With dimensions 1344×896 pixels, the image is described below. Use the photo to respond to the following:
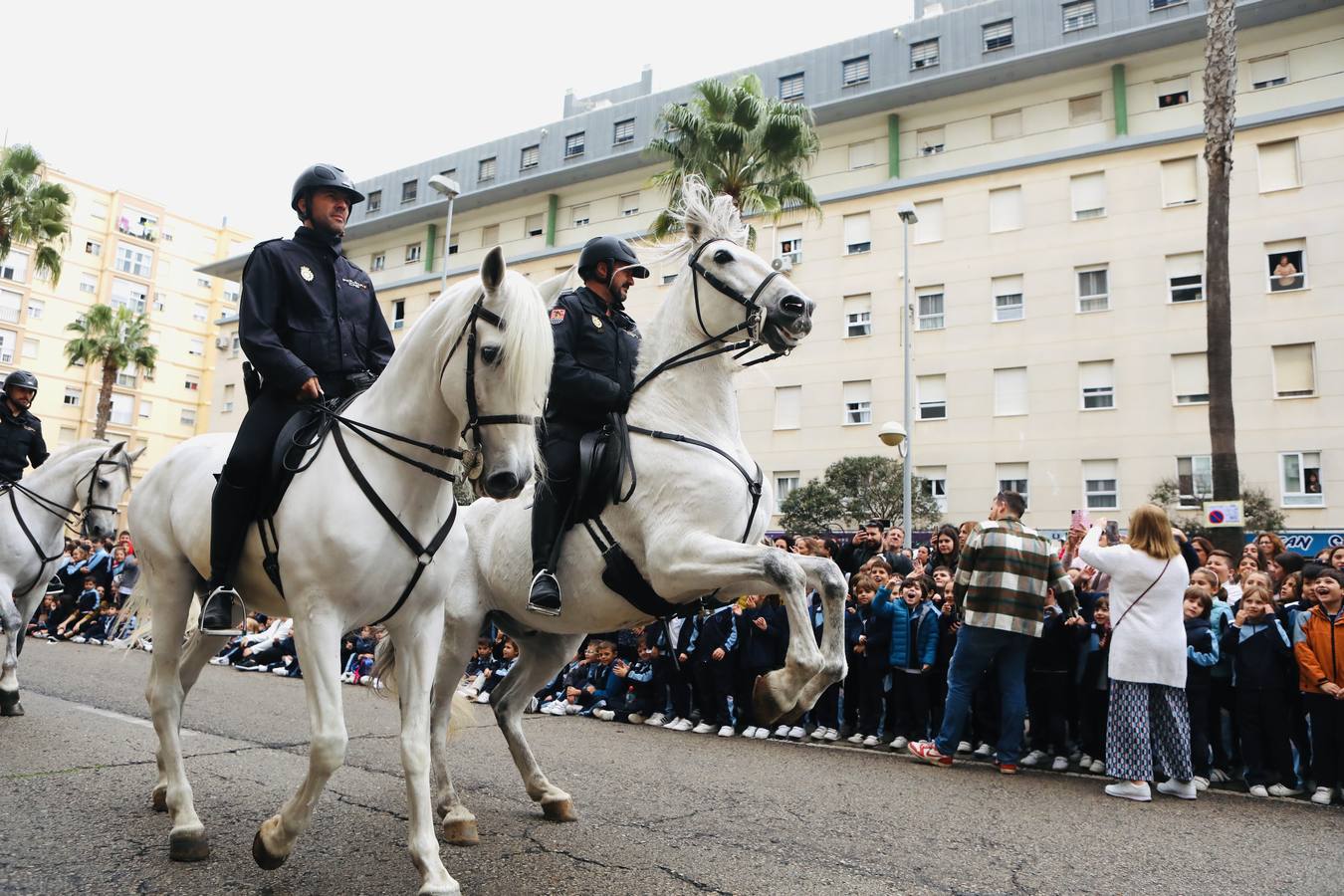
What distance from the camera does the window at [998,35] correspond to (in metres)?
35.3

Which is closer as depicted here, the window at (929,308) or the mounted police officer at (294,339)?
the mounted police officer at (294,339)

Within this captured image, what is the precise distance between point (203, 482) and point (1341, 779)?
789cm

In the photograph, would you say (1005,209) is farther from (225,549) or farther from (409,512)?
(225,549)

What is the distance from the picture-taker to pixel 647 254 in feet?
18.5

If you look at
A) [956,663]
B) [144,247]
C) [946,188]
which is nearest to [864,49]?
[946,188]

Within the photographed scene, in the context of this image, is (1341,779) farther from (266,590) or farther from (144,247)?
(144,247)

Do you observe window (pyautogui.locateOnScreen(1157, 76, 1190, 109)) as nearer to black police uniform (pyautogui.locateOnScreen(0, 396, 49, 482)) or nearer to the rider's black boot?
black police uniform (pyautogui.locateOnScreen(0, 396, 49, 482))

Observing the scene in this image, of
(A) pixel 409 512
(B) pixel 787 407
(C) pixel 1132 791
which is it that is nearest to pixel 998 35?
(B) pixel 787 407

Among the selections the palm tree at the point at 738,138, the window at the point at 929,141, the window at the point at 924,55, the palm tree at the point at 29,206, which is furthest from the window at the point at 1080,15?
the palm tree at the point at 29,206

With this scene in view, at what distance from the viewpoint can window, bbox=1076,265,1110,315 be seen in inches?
1213

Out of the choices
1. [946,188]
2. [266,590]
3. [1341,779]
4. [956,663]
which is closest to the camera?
[266,590]

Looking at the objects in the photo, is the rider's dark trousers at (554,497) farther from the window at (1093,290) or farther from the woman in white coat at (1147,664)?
the window at (1093,290)

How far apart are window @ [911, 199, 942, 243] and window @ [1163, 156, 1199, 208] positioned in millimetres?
7158

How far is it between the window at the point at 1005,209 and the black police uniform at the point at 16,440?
30.1 m
